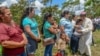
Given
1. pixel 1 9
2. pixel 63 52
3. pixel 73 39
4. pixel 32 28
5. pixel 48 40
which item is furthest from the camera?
pixel 73 39

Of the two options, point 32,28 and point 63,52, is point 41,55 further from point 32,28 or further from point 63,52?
point 32,28

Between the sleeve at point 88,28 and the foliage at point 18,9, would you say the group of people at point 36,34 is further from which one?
the foliage at point 18,9

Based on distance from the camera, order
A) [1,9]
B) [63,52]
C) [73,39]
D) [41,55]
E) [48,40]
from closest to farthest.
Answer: [1,9], [48,40], [63,52], [73,39], [41,55]

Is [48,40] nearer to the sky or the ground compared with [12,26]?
nearer to the ground

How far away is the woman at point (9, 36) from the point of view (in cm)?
518

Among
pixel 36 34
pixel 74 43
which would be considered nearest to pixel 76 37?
pixel 74 43

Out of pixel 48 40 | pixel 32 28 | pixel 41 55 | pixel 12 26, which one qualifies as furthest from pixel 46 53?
pixel 12 26

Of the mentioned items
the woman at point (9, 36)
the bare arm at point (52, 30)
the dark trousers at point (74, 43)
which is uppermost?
the woman at point (9, 36)

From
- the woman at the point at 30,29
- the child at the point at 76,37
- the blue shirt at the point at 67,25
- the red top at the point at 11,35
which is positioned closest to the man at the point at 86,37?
the child at the point at 76,37

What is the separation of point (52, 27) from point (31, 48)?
0.86 metres

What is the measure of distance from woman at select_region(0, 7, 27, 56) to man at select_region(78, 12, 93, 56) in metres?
3.87

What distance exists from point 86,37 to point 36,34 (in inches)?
94.1

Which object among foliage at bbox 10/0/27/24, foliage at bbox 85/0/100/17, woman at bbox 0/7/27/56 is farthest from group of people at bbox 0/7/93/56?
foliage at bbox 85/0/100/17

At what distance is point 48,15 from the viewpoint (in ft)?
26.9
